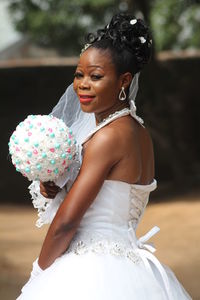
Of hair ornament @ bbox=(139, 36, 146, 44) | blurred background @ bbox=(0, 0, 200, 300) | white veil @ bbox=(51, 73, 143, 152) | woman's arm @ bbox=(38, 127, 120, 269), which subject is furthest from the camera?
blurred background @ bbox=(0, 0, 200, 300)

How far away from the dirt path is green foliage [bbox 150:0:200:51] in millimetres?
16027

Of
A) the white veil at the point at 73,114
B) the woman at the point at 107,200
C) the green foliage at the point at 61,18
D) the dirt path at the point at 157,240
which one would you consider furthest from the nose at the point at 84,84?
the green foliage at the point at 61,18

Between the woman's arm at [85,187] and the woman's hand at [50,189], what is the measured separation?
18 cm

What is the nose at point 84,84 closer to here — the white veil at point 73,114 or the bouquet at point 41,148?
the bouquet at point 41,148

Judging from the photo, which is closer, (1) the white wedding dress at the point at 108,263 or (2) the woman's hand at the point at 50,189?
(1) the white wedding dress at the point at 108,263

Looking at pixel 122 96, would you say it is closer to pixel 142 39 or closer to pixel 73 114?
pixel 142 39

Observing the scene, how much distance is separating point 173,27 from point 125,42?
27.3 metres

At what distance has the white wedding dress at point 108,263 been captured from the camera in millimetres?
2309

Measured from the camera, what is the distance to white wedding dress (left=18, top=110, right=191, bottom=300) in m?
2.31

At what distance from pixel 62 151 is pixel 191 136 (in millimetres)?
12988

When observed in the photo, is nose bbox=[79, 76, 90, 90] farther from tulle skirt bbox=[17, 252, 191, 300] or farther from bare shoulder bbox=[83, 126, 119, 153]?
tulle skirt bbox=[17, 252, 191, 300]

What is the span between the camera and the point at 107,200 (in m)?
2.38

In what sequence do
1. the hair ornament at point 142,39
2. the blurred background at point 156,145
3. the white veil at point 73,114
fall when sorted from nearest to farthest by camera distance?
the hair ornament at point 142,39
the white veil at point 73,114
the blurred background at point 156,145

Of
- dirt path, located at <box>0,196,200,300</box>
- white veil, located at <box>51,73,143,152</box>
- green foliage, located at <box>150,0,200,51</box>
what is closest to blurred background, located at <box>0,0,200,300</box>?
dirt path, located at <box>0,196,200,300</box>
